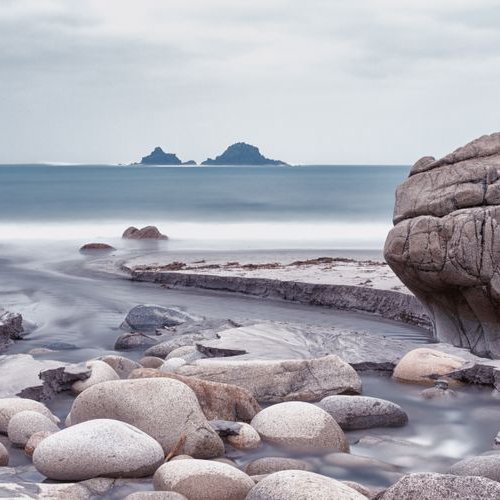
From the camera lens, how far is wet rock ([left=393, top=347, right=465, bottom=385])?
7582mm

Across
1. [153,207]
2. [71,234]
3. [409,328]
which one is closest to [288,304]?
[409,328]

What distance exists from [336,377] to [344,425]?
96 cm

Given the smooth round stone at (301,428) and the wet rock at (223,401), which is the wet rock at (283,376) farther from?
the smooth round stone at (301,428)

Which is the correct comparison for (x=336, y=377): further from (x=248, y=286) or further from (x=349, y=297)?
(x=248, y=286)

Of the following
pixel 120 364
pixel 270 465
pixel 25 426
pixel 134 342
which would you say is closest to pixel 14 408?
pixel 25 426

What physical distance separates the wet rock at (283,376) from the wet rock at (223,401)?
0.63 meters

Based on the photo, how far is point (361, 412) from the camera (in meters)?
6.22

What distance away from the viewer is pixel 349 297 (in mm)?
12352

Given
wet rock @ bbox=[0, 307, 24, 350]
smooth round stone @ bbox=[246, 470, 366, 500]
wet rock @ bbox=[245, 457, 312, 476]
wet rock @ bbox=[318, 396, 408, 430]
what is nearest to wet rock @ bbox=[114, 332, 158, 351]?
wet rock @ bbox=[0, 307, 24, 350]

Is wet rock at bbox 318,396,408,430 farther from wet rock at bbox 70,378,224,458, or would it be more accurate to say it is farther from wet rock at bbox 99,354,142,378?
wet rock at bbox 99,354,142,378

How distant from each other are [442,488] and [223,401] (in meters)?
2.63

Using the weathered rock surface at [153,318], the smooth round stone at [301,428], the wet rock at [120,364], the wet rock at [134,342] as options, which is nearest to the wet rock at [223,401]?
the smooth round stone at [301,428]

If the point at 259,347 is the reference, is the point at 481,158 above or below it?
above

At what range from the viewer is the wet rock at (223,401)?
6.17 meters
